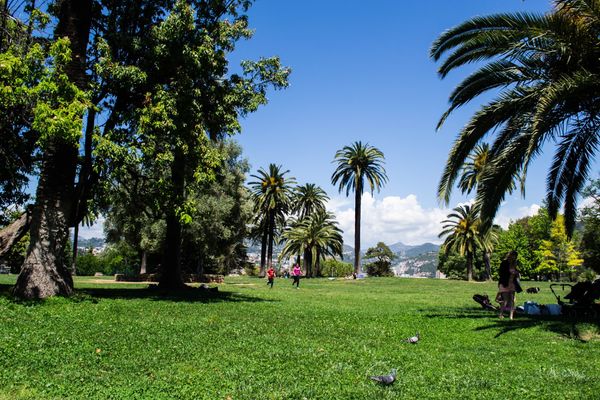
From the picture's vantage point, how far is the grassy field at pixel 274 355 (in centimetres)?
620

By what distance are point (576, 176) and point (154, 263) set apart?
50532 millimetres

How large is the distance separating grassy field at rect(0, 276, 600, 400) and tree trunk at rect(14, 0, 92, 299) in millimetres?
745

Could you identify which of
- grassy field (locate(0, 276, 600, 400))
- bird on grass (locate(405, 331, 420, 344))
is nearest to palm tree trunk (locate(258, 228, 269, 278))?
grassy field (locate(0, 276, 600, 400))

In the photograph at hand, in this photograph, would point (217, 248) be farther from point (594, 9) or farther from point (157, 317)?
point (594, 9)

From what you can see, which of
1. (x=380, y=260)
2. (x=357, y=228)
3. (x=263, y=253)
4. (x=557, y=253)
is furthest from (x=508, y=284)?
(x=380, y=260)

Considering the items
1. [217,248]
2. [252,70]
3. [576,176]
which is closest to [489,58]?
[576,176]

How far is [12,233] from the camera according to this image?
1592 centimetres

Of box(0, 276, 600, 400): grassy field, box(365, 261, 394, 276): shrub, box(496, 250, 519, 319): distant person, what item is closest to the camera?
box(0, 276, 600, 400): grassy field

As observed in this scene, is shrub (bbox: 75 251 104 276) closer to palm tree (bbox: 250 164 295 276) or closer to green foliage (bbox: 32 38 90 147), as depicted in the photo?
palm tree (bbox: 250 164 295 276)

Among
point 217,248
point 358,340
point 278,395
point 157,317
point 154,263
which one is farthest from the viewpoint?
point 154,263

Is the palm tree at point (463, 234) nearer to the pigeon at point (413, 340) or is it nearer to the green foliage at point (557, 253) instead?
the green foliage at point (557, 253)

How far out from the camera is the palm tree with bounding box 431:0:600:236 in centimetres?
1136

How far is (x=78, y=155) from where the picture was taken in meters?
15.8

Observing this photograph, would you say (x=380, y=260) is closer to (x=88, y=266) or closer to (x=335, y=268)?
(x=335, y=268)
